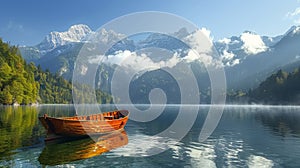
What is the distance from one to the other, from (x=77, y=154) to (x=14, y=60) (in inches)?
6502

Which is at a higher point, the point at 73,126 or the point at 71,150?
the point at 73,126

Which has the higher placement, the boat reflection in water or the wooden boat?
the wooden boat

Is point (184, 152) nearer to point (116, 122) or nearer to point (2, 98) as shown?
point (116, 122)

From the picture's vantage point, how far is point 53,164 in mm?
22859

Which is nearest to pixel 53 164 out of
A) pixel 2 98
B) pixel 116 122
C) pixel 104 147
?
pixel 104 147

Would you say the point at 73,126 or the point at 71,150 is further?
the point at 73,126

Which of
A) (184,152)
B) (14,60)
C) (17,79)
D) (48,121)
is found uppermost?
(14,60)

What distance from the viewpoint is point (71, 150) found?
2972 centimetres

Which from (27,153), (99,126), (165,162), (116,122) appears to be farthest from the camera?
(116,122)

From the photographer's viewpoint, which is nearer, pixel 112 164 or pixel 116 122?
pixel 112 164

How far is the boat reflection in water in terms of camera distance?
24.8 meters

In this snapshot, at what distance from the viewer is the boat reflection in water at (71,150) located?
2481 centimetres

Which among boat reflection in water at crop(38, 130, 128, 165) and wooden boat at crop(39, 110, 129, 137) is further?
wooden boat at crop(39, 110, 129, 137)

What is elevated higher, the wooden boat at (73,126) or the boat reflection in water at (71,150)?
the wooden boat at (73,126)
